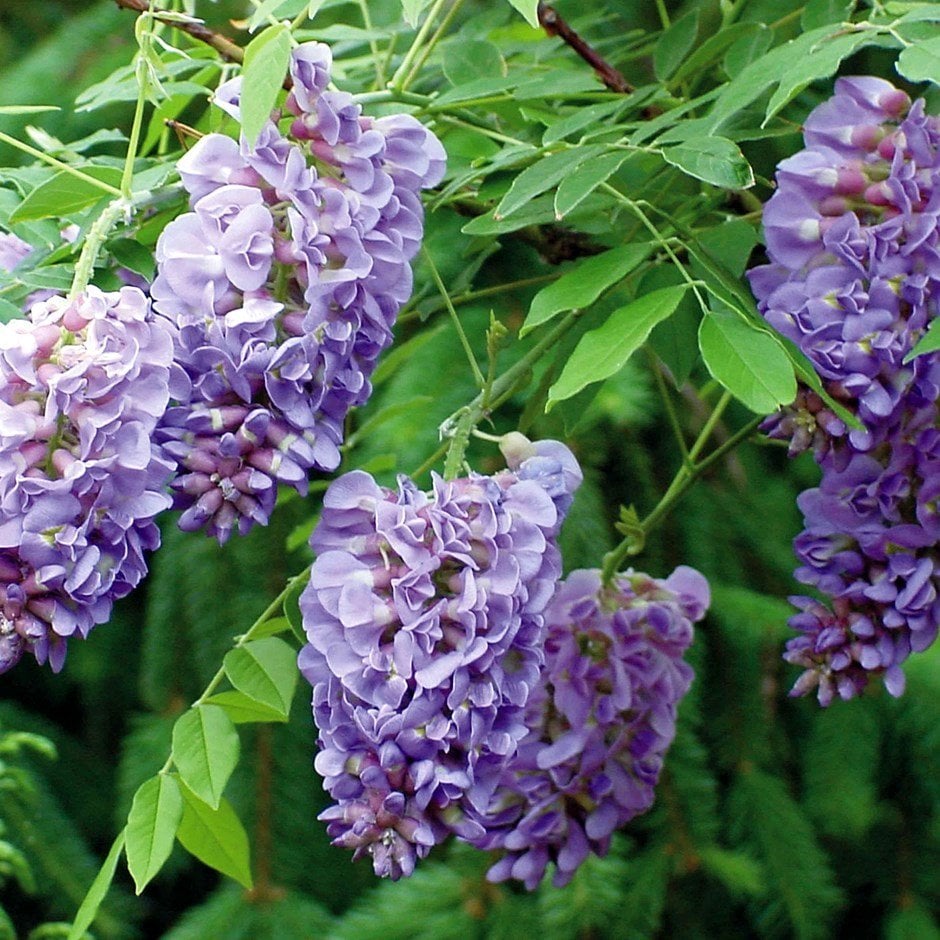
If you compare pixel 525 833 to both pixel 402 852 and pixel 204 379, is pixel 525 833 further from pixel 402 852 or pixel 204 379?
pixel 204 379

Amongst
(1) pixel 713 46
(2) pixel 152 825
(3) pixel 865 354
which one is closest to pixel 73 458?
(2) pixel 152 825

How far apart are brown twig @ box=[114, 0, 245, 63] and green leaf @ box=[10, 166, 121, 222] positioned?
69 millimetres

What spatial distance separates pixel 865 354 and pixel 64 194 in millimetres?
342

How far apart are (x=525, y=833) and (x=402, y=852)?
0.20 m

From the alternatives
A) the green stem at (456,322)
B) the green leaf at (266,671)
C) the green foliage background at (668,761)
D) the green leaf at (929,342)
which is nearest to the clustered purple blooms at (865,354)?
the green leaf at (929,342)

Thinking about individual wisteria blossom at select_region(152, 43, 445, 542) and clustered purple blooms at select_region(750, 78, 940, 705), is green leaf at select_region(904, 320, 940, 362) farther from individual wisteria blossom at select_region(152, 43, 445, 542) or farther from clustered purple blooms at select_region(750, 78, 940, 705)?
individual wisteria blossom at select_region(152, 43, 445, 542)

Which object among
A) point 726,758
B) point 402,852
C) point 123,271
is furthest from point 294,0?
point 726,758

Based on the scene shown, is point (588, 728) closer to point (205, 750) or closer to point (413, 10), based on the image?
point (205, 750)

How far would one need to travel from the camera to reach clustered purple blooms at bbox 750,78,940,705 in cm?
59

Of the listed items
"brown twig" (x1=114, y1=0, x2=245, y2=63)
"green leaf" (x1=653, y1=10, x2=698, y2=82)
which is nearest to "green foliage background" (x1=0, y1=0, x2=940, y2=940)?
"green leaf" (x1=653, y1=10, x2=698, y2=82)

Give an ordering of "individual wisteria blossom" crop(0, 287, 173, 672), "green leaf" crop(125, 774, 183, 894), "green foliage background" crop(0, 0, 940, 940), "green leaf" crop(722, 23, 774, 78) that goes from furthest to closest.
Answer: "green foliage background" crop(0, 0, 940, 940)
"green leaf" crop(722, 23, 774, 78)
"green leaf" crop(125, 774, 183, 894)
"individual wisteria blossom" crop(0, 287, 173, 672)

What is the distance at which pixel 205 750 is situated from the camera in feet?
2.07

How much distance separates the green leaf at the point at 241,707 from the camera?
0.64 meters

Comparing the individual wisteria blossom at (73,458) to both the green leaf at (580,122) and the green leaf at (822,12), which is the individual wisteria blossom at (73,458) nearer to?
the green leaf at (580,122)
